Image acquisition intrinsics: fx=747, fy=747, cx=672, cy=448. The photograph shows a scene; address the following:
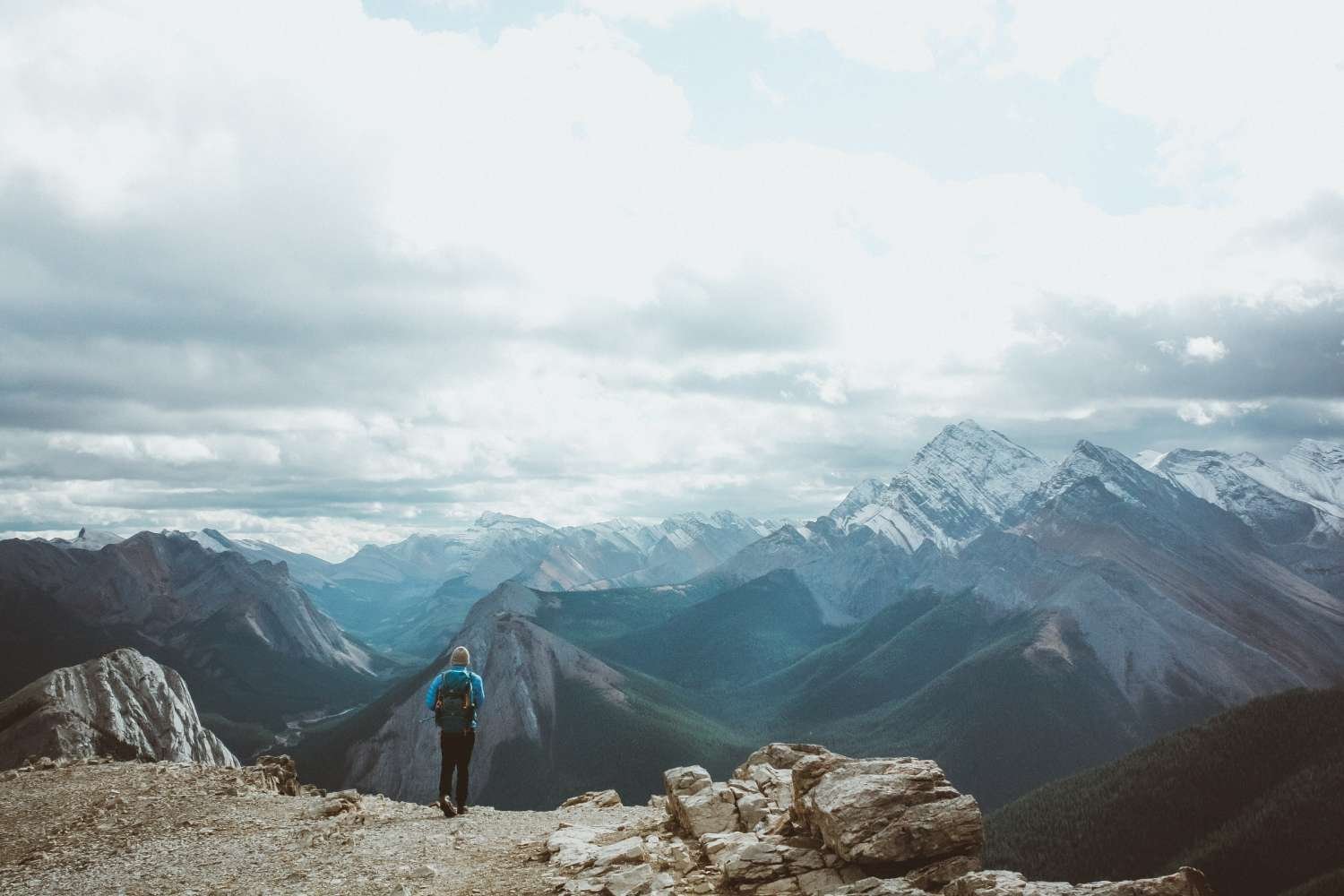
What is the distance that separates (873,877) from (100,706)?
15639 cm

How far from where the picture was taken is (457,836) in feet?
83.5

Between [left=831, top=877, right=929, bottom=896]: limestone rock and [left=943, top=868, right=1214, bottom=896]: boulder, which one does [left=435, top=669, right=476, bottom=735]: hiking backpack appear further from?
[left=943, top=868, right=1214, bottom=896]: boulder

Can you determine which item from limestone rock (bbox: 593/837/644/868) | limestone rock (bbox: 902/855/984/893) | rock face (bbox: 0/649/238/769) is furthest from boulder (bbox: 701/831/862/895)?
rock face (bbox: 0/649/238/769)

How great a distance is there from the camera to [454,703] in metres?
29.8

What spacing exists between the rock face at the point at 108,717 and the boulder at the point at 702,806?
353 ft

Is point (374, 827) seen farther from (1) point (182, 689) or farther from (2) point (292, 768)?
(1) point (182, 689)

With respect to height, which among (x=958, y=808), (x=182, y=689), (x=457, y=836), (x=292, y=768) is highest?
(x=958, y=808)

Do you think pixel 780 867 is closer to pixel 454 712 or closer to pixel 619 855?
pixel 619 855

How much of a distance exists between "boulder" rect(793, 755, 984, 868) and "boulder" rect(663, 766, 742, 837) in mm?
3674

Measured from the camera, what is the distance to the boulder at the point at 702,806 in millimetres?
25250

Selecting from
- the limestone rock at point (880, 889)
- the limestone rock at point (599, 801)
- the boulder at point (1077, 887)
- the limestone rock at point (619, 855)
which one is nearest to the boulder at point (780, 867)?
the limestone rock at point (880, 889)

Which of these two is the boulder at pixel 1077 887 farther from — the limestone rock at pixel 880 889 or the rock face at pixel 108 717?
the rock face at pixel 108 717

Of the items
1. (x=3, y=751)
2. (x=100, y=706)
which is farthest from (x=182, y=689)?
(x=3, y=751)

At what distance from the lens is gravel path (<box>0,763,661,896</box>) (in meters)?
20.3
